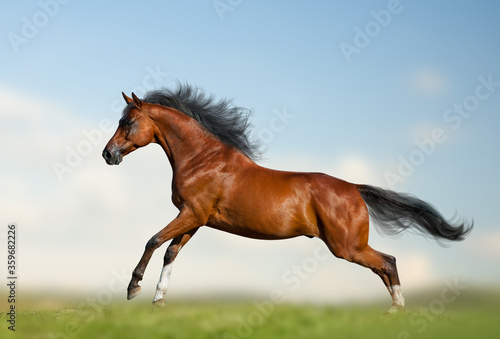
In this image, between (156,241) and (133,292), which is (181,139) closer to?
(156,241)

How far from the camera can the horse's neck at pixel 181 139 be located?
Answer: 327 inches

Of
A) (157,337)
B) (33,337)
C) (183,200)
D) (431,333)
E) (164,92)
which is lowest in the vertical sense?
(33,337)

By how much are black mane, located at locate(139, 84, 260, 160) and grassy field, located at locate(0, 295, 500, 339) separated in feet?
8.69

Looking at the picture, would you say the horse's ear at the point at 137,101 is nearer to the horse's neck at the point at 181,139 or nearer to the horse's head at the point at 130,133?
the horse's head at the point at 130,133

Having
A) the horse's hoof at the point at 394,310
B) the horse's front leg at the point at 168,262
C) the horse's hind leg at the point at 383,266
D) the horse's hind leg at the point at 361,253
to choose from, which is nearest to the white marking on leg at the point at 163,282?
the horse's front leg at the point at 168,262

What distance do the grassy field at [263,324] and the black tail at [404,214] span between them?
57.6 inches

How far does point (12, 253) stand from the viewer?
771cm

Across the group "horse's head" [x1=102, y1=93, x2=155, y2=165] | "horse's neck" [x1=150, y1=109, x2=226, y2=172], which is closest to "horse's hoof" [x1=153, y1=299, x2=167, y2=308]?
"horse's neck" [x1=150, y1=109, x2=226, y2=172]

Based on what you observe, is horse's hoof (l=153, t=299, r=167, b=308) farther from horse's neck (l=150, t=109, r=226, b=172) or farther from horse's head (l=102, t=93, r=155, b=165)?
horse's head (l=102, t=93, r=155, b=165)

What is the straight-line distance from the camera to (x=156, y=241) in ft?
25.4

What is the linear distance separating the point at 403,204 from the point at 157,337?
4.60 metres

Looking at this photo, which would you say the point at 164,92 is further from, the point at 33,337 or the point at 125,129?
the point at 33,337

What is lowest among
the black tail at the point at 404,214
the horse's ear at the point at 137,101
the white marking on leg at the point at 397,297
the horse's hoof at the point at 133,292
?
the horse's hoof at the point at 133,292

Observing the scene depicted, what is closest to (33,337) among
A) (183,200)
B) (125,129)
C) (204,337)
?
(204,337)
